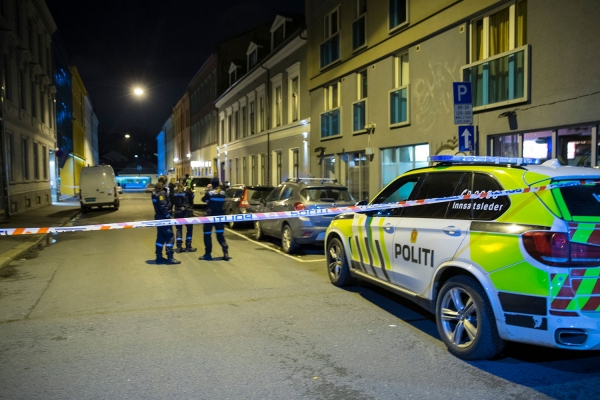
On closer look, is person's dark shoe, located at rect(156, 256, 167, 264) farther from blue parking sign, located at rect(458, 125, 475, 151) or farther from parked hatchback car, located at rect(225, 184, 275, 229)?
blue parking sign, located at rect(458, 125, 475, 151)

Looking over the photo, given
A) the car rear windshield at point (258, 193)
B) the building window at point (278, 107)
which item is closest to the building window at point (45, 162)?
the building window at point (278, 107)

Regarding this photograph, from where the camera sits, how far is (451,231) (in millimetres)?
4824

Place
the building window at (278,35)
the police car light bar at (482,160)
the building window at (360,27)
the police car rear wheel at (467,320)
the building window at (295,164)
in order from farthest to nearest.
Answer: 1. the building window at (278,35)
2. the building window at (295,164)
3. the building window at (360,27)
4. the police car light bar at (482,160)
5. the police car rear wheel at (467,320)

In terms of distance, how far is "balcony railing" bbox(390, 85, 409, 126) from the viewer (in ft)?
48.9

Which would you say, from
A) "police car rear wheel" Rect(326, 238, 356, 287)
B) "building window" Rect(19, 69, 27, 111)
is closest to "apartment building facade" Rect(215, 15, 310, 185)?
"building window" Rect(19, 69, 27, 111)

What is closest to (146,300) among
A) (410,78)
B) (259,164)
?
(410,78)

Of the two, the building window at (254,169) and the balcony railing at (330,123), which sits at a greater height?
the balcony railing at (330,123)

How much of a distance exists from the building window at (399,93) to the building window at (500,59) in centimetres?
279

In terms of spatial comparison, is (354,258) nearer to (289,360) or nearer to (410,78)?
(289,360)

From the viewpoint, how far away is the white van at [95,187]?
25141mm

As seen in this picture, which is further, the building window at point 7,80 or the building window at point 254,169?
the building window at point 254,169

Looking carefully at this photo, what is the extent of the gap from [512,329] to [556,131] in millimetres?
7270

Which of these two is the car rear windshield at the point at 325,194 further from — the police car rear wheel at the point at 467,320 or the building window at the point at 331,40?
the building window at the point at 331,40

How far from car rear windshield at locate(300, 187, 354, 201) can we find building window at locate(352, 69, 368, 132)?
6.76 m
